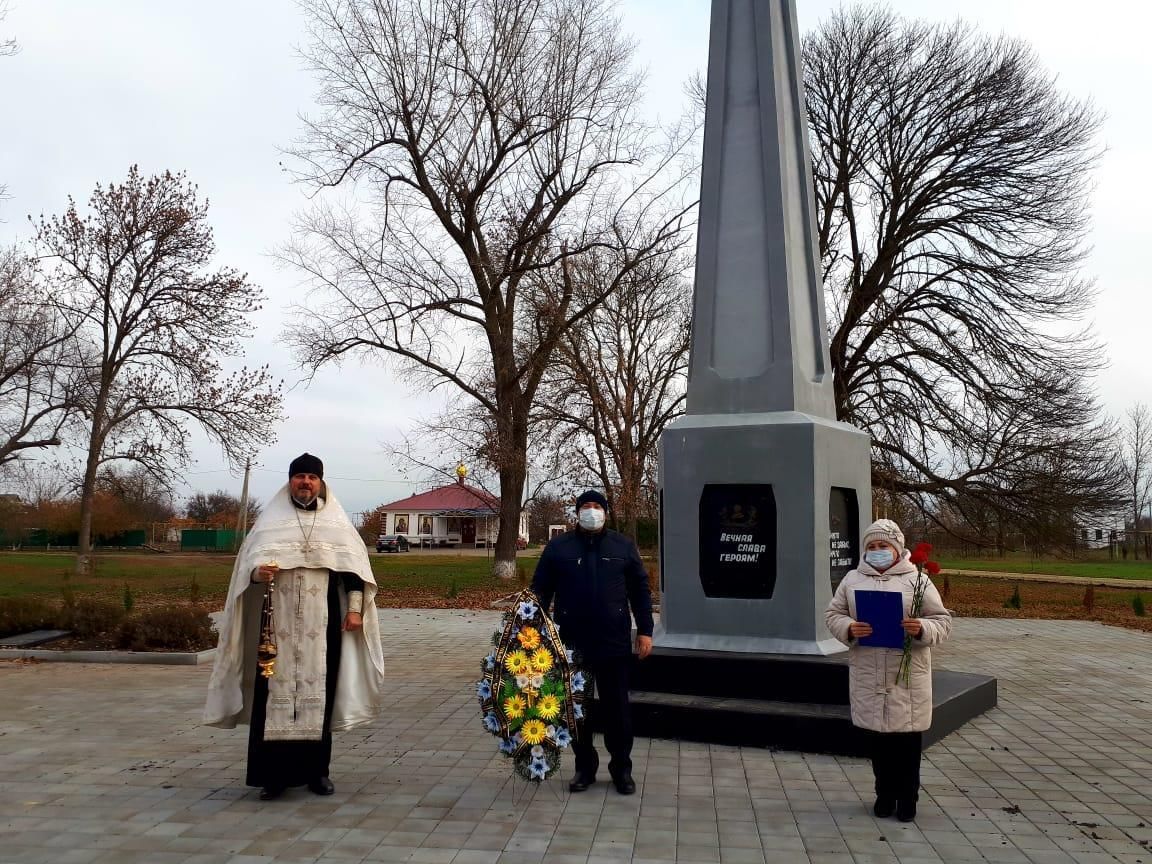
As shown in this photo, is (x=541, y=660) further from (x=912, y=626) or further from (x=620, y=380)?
(x=620, y=380)

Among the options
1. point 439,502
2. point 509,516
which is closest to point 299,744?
point 509,516

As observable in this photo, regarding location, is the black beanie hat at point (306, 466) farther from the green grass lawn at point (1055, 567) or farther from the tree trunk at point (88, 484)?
the green grass lawn at point (1055, 567)

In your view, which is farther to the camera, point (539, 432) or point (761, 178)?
point (539, 432)

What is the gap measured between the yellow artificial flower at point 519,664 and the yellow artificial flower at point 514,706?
13 centimetres

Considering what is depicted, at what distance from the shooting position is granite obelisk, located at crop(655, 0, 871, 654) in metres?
7.52

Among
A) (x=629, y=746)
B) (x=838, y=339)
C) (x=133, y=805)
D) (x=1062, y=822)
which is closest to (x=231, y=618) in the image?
(x=133, y=805)

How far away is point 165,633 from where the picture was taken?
11641mm

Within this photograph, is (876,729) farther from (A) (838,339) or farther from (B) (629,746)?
(A) (838,339)

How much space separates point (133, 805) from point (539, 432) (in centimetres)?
2304

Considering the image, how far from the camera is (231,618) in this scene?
5457mm

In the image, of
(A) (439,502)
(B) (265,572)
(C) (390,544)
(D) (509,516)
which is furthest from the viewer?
(A) (439,502)

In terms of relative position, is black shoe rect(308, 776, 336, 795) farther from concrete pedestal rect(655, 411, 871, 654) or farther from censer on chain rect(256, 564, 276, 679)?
concrete pedestal rect(655, 411, 871, 654)

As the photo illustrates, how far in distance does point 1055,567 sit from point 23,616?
139 ft

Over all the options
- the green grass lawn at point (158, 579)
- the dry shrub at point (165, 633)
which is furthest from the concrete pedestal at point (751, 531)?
the green grass lawn at point (158, 579)
